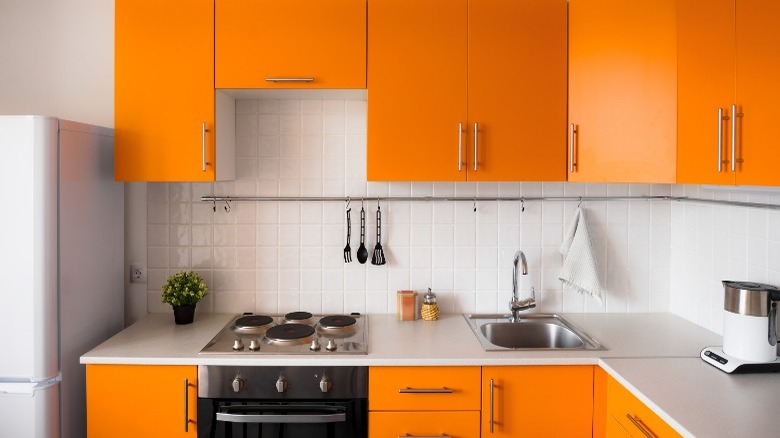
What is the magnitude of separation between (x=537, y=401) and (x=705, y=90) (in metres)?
1.23

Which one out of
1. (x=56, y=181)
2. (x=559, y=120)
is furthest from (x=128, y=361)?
(x=559, y=120)

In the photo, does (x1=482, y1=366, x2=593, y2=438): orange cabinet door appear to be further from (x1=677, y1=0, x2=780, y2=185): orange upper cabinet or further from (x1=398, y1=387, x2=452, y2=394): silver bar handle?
(x1=677, y1=0, x2=780, y2=185): orange upper cabinet

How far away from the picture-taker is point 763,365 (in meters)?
2.09

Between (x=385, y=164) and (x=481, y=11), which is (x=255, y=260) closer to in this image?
(x=385, y=164)

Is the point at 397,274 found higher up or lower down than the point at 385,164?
lower down

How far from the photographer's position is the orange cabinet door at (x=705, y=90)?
1943 millimetres

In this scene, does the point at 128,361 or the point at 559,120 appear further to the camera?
the point at 559,120

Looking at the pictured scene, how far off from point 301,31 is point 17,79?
4.60ft

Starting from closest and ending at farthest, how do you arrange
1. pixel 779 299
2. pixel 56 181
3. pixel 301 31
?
1. pixel 779 299
2. pixel 56 181
3. pixel 301 31

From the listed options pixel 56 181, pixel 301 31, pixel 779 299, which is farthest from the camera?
pixel 301 31

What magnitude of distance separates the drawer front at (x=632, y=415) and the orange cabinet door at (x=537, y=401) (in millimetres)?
134

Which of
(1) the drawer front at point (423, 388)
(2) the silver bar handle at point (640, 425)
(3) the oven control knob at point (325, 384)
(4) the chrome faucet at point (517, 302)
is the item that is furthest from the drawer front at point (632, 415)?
(3) the oven control knob at point (325, 384)

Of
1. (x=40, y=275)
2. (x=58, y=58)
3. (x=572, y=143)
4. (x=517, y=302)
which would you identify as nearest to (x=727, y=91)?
(x=572, y=143)

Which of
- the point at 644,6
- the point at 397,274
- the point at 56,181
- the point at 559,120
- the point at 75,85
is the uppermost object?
the point at 644,6
